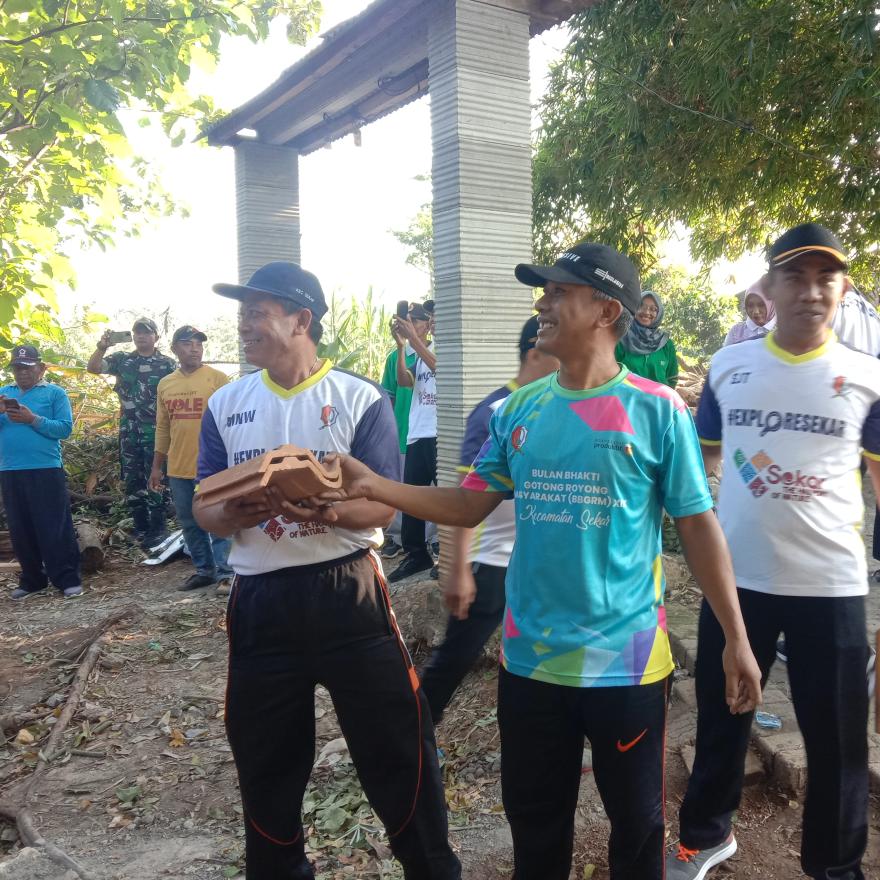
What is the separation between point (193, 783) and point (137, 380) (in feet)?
16.4

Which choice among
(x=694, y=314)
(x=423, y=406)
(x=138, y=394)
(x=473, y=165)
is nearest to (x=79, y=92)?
(x=473, y=165)

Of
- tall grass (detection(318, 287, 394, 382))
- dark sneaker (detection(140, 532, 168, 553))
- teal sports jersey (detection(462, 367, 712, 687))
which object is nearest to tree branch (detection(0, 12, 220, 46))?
teal sports jersey (detection(462, 367, 712, 687))

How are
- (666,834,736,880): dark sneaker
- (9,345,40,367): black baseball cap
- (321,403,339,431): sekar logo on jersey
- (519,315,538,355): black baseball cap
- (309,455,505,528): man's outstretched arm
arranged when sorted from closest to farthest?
(309,455,505,528): man's outstretched arm, (321,403,339,431): sekar logo on jersey, (666,834,736,880): dark sneaker, (519,315,538,355): black baseball cap, (9,345,40,367): black baseball cap

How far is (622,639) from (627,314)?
85 centimetres

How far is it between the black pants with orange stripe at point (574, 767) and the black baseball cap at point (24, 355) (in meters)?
5.75

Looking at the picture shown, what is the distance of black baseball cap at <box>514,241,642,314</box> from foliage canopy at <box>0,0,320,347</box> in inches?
122

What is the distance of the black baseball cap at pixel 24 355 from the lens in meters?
6.36

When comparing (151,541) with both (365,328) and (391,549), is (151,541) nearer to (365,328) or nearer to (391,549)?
(391,549)

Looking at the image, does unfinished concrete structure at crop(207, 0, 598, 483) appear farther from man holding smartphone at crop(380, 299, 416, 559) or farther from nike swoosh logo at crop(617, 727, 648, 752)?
nike swoosh logo at crop(617, 727, 648, 752)

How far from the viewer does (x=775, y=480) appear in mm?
2395

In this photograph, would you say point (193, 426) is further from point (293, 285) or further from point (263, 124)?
point (293, 285)

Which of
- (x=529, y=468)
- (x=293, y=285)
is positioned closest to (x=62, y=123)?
(x=293, y=285)

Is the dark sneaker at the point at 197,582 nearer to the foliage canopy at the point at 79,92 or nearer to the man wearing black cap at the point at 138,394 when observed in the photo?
the man wearing black cap at the point at 138,394

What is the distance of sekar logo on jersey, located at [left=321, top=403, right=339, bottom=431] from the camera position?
233 centimetres
